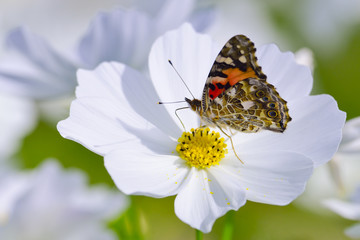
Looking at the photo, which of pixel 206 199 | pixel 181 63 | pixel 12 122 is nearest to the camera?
pixel 206 199

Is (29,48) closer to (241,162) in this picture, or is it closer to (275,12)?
(241,162)

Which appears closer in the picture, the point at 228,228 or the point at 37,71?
the point at 228,228

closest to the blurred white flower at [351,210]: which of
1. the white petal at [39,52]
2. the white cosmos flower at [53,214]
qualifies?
the white cosmos flower at [53,214]

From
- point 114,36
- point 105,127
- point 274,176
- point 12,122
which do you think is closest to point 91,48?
point 114,36

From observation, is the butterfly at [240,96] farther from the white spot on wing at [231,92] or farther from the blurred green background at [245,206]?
the blurred green background at [245,206]

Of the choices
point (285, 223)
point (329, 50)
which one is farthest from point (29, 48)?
point (329, 50)

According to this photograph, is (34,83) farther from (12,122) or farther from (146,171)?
(12,122)

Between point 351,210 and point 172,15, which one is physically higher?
point 172,15
